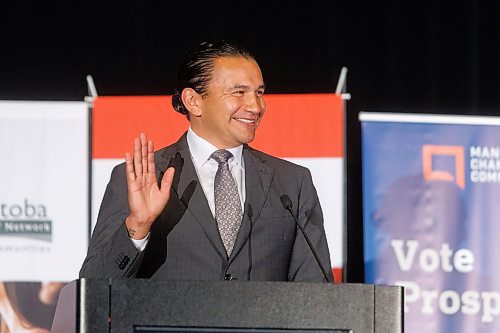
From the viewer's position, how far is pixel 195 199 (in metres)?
2.87

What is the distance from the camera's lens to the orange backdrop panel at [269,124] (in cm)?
461

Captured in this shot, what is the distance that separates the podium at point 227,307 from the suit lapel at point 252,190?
0.91 meters

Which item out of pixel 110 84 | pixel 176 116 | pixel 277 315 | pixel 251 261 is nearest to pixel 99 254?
pixel 251 261

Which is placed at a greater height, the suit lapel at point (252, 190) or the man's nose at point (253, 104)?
the man's nose at point (253, 104)

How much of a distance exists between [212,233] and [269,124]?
186 cm

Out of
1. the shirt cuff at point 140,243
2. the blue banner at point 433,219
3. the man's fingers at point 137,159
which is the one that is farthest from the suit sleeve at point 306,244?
the blue banner at point 433,219

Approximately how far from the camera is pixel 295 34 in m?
5.09

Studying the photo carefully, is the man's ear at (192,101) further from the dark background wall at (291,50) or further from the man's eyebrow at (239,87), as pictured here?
the dark background wall at (291,50)

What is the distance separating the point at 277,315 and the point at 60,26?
11.1 ft

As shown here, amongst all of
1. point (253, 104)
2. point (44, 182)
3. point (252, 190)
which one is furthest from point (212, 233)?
point (44, 182)

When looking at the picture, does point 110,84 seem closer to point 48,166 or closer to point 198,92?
point 48,166

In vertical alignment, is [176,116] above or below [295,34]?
below

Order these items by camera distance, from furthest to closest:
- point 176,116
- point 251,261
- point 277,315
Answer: point 176,116 < point 251,261 < point 277,315

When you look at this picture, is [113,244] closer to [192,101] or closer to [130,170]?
[130,170]
